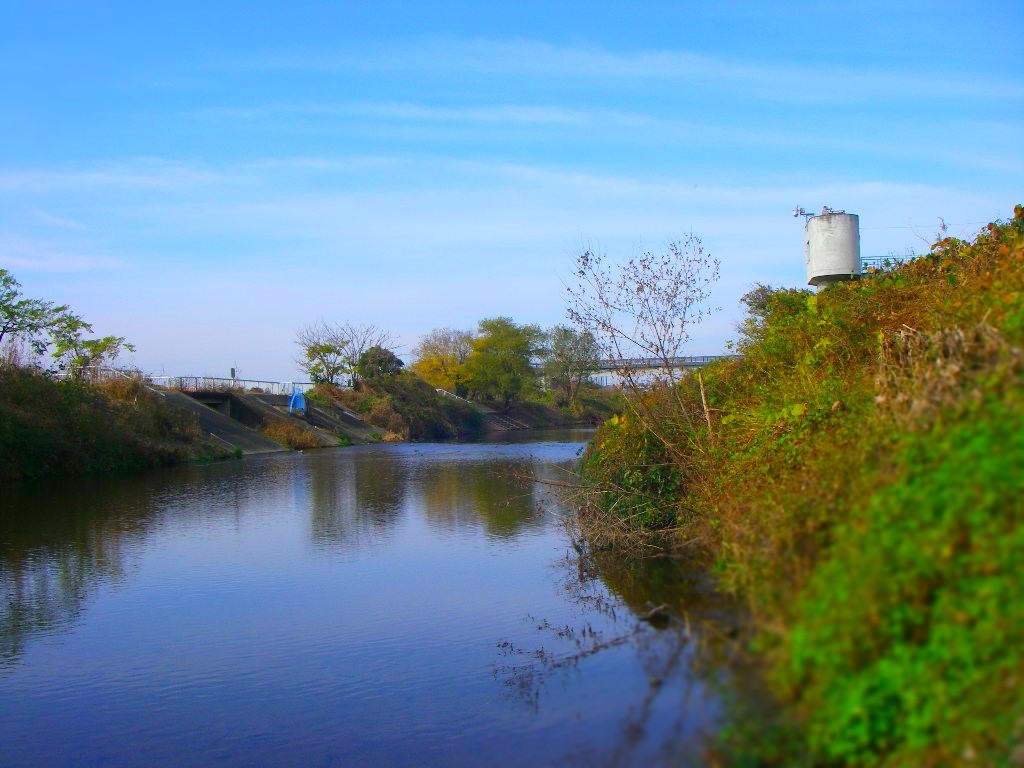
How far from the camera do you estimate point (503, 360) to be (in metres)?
88.7

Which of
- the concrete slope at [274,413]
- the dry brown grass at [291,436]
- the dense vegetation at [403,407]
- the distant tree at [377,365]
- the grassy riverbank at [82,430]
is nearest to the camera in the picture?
the grassy riverbank at [82,430]

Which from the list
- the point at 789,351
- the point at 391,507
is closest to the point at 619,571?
the point at 789,351

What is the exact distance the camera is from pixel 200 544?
18062mm

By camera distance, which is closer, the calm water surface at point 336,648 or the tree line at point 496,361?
the calm water surface at point 336,648

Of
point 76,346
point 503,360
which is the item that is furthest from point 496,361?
point 76,346

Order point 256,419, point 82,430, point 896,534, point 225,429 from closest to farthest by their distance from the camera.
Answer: point 896,534, point 82,430, point 225,429, point 256,419

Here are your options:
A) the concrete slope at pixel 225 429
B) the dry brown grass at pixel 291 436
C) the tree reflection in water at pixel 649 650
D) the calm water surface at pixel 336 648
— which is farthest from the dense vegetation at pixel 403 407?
the tree reflection in water at pixel 649 650

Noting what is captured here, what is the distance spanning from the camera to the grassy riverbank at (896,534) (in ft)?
14.2

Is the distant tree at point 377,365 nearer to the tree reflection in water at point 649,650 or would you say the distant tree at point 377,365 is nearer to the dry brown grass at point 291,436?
the dry brown grass at point 291,436

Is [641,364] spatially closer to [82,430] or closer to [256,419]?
[82,430]

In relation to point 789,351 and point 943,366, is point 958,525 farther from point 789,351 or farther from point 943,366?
point 789,351

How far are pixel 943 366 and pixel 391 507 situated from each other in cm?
1774

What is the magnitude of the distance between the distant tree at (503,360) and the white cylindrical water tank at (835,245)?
2558 inches

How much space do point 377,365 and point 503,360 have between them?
1812 centimetres
